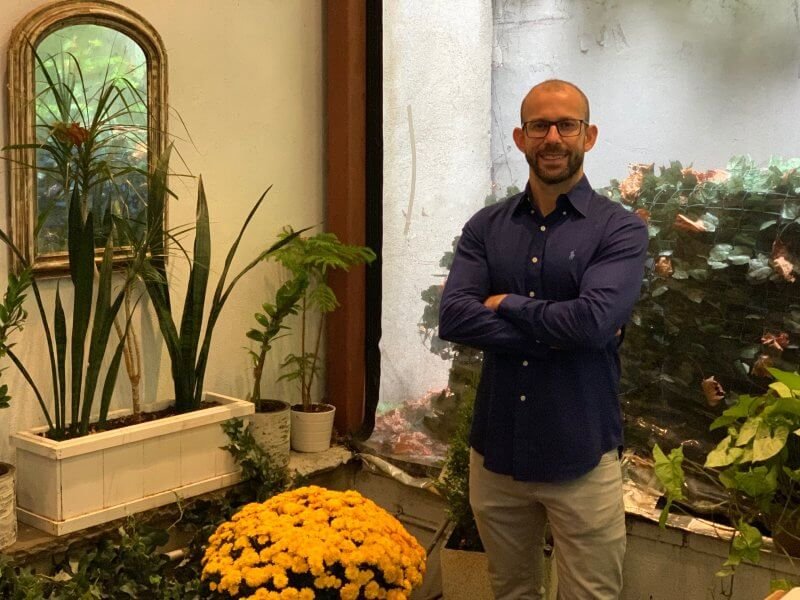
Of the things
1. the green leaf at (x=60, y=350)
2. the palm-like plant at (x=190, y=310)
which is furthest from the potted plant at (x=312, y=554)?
the palm-like plant at (x=190, y=310)

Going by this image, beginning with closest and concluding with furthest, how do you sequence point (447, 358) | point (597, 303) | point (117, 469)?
1. point (597, 303)
2. point (117, 469)
3. point (447, 358)

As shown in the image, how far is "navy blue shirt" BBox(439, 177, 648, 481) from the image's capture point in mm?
2377

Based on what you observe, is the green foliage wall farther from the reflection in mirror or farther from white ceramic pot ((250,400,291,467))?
the reflection in mirror

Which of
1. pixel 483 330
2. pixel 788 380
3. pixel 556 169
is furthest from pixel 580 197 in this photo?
pixel 788 380

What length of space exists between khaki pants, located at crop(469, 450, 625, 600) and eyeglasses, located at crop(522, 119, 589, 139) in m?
0.87

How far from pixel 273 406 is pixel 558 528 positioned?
4.86ft

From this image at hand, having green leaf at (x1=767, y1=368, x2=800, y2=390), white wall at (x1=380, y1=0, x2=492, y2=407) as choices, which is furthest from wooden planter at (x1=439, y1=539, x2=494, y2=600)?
green leaf at (x1=767, y1=368, x2=800, y2=390)

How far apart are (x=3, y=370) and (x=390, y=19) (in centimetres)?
204

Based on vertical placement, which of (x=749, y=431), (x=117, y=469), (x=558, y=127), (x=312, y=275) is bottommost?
(x=117, y=469)

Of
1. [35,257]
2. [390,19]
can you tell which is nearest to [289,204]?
[390,19]

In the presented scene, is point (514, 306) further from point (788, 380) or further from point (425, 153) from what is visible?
point (425, 153)

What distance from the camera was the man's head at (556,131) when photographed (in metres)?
2.45

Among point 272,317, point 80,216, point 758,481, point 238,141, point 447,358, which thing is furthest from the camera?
point 447,358

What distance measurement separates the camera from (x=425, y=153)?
3.86 metres
